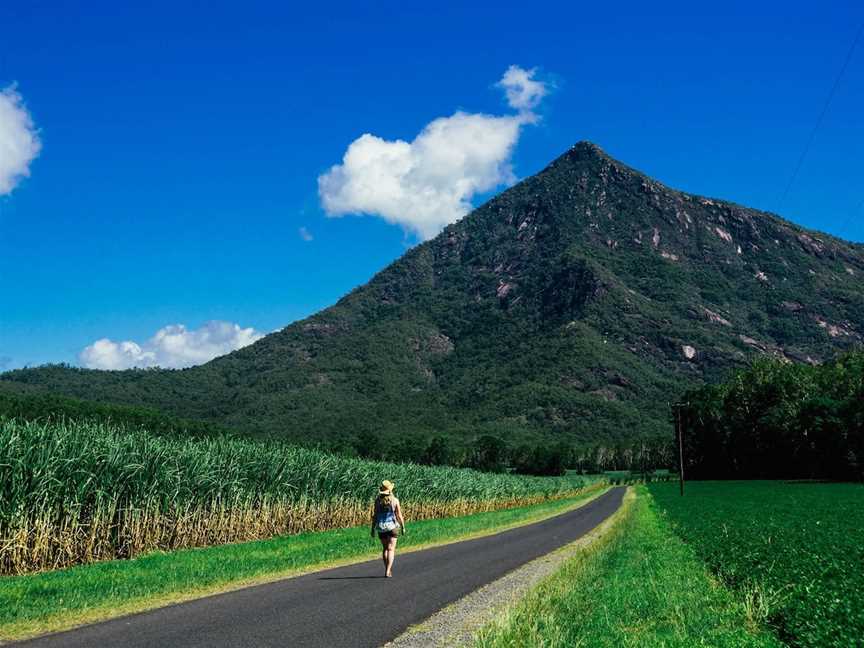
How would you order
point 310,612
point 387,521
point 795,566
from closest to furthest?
point 310,612 < point 795,566 < point 387,521

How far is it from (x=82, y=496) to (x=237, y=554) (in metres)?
4.35

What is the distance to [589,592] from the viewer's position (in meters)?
12.4

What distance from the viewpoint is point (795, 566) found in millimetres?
14883

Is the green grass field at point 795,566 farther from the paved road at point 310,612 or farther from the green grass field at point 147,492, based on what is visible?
the green grass field at point 147,492

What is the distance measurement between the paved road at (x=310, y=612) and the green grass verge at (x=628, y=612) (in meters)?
1.77

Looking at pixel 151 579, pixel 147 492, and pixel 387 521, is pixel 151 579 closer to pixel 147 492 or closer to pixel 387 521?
pixel 387 521

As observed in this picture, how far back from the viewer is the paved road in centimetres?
878

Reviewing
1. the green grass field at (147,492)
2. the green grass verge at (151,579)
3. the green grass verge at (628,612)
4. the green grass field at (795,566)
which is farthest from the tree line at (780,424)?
the green grass verge at (628,612)

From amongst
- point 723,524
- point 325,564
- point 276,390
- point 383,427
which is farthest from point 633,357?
point 325,564

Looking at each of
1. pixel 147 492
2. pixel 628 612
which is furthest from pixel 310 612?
pixel 147 492

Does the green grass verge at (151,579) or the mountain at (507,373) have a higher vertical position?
the mountain at (507,373)

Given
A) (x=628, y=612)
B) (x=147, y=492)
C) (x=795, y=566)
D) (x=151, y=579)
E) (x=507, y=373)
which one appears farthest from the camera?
(x=507, y=373)

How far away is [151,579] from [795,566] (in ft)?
45.0

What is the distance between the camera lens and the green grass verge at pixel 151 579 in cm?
1025
